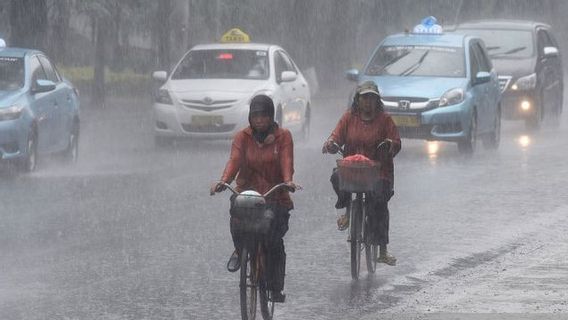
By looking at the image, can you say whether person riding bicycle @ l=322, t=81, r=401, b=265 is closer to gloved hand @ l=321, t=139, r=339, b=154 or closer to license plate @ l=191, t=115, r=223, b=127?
gloved hand @ l=321, t=139, r=339, b=154

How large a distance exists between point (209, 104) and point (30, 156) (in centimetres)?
412

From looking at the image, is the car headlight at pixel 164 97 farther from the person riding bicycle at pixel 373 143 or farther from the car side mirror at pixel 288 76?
the person riding bicycle at pixel 373 143

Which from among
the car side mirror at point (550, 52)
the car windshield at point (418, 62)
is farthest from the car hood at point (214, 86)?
the car side mirror at point (550, 52)

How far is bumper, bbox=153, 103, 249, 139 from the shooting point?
22.2 meters

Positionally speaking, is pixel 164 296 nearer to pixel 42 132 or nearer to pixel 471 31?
pixel 42 132

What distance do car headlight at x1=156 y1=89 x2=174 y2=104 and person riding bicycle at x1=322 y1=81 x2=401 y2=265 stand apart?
11303 mm

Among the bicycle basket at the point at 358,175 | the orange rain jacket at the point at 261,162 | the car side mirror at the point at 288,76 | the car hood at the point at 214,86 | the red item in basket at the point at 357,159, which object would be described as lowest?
the car hood at the point at 214,86

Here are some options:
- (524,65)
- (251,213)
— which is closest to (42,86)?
(251,213)

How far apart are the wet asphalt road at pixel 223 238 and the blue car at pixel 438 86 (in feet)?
1.64

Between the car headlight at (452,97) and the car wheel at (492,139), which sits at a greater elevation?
the car headlight at (452,97)

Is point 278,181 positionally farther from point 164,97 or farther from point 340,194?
point 164,97

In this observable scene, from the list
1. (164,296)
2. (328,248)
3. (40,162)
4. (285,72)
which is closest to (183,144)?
(285,72)

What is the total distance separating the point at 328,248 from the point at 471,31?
53.9ft

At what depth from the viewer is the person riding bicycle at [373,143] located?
1125cm
